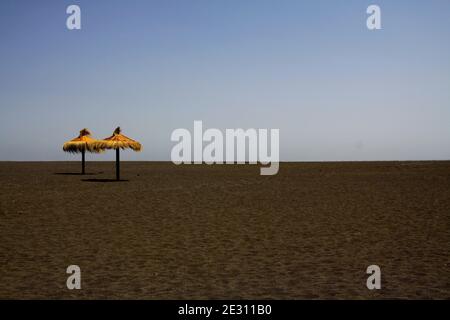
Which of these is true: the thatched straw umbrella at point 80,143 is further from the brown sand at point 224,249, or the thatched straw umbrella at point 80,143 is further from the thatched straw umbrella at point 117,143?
the brown sand at point 224,249

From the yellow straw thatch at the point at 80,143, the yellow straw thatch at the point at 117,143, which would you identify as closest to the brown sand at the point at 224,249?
the yellow straw thatch at the point at 117,143

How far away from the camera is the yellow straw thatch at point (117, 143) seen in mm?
23750

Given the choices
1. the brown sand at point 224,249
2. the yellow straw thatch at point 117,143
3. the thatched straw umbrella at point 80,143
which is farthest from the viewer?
the thatched straw umbrella at point 80,143

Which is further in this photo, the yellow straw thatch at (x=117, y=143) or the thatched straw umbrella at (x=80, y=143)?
the thatched straw umbrella at (x=80, y=143)

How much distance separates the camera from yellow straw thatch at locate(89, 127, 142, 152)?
23750 millimetres

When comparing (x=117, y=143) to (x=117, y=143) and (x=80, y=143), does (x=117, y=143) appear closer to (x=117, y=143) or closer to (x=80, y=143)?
(x=117, y=143)

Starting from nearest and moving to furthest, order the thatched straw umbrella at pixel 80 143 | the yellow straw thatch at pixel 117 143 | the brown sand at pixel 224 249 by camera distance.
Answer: the brown sand at pixel 224 249 < the yellow straw thatch at pixel 117 143 < the thatched straw umbrella at pixel 80 143

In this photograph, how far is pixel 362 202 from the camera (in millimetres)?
14656

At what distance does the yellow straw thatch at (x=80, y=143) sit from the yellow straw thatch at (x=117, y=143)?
130 inches

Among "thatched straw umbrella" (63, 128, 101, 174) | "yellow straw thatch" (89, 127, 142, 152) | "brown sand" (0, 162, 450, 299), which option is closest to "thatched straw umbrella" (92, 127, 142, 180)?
"yellow straw thatch" (89, 127, 142, 152)

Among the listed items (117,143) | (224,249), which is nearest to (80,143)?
(117,143)

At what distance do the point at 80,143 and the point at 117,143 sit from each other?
5566 mm

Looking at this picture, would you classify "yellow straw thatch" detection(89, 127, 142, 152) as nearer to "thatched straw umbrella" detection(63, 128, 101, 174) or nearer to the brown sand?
"thatched straw umbrella" detection(63, 128, 101, 174)

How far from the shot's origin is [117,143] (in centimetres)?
2373
